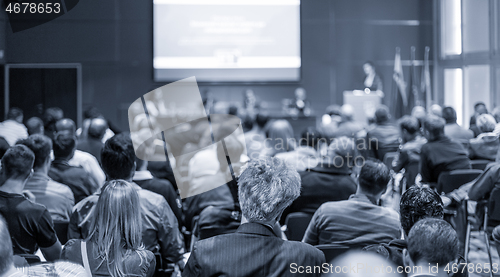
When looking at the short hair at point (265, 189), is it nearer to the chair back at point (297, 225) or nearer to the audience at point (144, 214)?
the audience at point (144, 214)

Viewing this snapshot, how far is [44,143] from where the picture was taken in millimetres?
3209

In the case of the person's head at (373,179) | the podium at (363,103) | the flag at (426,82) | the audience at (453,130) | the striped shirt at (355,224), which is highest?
the flag at (426,82)

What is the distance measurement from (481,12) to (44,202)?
8711 millimetres

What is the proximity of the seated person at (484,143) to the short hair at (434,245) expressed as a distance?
3.56m

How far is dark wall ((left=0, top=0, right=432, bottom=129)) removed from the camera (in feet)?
34.1

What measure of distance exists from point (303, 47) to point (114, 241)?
9.81 metres

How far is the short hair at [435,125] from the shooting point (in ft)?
14.9

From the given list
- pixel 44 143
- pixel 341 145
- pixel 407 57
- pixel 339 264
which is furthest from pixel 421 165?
pixel 407 57

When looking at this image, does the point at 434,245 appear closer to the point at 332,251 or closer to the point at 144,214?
the point at 332,251

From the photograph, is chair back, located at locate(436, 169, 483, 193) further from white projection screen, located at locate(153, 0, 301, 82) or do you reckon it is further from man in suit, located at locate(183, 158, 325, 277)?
white projection screen, located at locate(153, 0, 301, 82)

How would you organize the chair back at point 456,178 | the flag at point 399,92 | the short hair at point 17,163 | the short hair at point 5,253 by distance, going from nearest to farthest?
the short hair at point 5,253
the short hair at point 17,163
the chair back at point 456,178
the flag at point 399,92

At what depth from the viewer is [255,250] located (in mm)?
1526

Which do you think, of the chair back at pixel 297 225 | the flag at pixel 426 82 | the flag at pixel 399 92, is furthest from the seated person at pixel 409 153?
the flag at pixel 426 82

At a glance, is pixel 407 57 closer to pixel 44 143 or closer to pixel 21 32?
pixel 21 32
